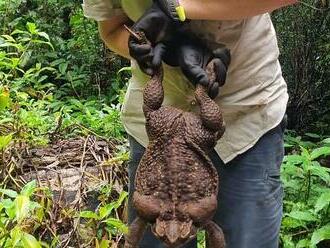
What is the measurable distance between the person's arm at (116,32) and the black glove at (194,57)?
0.38m

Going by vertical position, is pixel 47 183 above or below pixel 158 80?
below

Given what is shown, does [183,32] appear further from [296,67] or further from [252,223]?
[296,67]

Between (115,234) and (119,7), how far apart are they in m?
1.37

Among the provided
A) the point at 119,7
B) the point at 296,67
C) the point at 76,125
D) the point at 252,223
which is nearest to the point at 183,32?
the point at 119,7

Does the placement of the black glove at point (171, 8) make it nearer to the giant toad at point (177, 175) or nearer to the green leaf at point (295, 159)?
the giant toad at point (177, 175)

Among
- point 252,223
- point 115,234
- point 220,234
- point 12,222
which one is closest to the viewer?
point 220,234

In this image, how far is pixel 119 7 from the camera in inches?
76.7

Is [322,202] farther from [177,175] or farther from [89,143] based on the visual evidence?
[177,175]

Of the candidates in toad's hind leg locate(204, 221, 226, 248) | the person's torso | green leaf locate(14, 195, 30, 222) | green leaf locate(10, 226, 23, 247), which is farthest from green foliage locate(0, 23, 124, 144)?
toad's hind leg locate(204, 221, 226, 248)

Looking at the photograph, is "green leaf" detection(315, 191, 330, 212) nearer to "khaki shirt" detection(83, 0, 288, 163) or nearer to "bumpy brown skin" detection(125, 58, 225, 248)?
"khaki shirt" detection(83, 0, 288, 163)

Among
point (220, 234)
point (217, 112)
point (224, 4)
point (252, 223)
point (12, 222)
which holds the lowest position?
point (12, 222)

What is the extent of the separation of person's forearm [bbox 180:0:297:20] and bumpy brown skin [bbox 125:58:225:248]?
188mm

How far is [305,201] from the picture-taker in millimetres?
3367

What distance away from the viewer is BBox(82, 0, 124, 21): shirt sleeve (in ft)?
6.38
